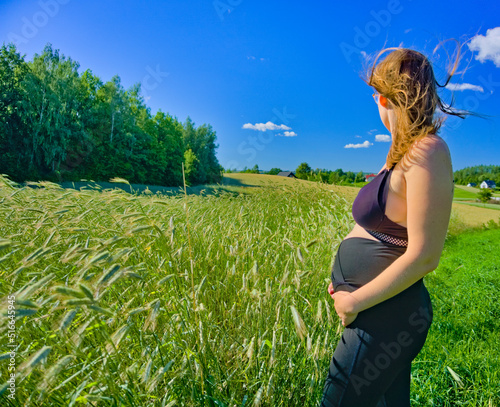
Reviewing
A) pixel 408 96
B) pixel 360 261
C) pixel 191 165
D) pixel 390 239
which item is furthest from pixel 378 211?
pixel 191 165

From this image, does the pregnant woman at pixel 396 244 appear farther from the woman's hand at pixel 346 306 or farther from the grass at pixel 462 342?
the grass at pixel 462 342

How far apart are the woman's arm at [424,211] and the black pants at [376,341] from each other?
0.43 ft

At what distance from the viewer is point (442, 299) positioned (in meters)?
3.54

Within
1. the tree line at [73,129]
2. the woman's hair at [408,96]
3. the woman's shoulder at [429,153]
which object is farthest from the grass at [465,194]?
the woman's shoulder at [429,153]

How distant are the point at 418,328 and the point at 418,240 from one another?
1.31ft

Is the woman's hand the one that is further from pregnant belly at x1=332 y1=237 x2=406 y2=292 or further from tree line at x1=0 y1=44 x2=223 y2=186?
tree line at x1=0 y1=44 x2=223 y2=186

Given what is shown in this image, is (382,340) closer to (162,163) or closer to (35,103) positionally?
(35,103)

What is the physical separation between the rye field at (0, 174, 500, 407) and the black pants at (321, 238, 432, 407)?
16 cm

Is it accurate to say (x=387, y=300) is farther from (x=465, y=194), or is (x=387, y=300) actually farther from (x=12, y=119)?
(x=465, y=194)

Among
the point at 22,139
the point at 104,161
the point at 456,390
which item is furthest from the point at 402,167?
the point at 104,161

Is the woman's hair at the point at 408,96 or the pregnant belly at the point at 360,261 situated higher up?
the woman's hair at the point at 408,96

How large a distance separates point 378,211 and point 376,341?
50cm

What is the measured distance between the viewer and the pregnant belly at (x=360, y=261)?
42.0 inches

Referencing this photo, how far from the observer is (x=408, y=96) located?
3.39 feet
